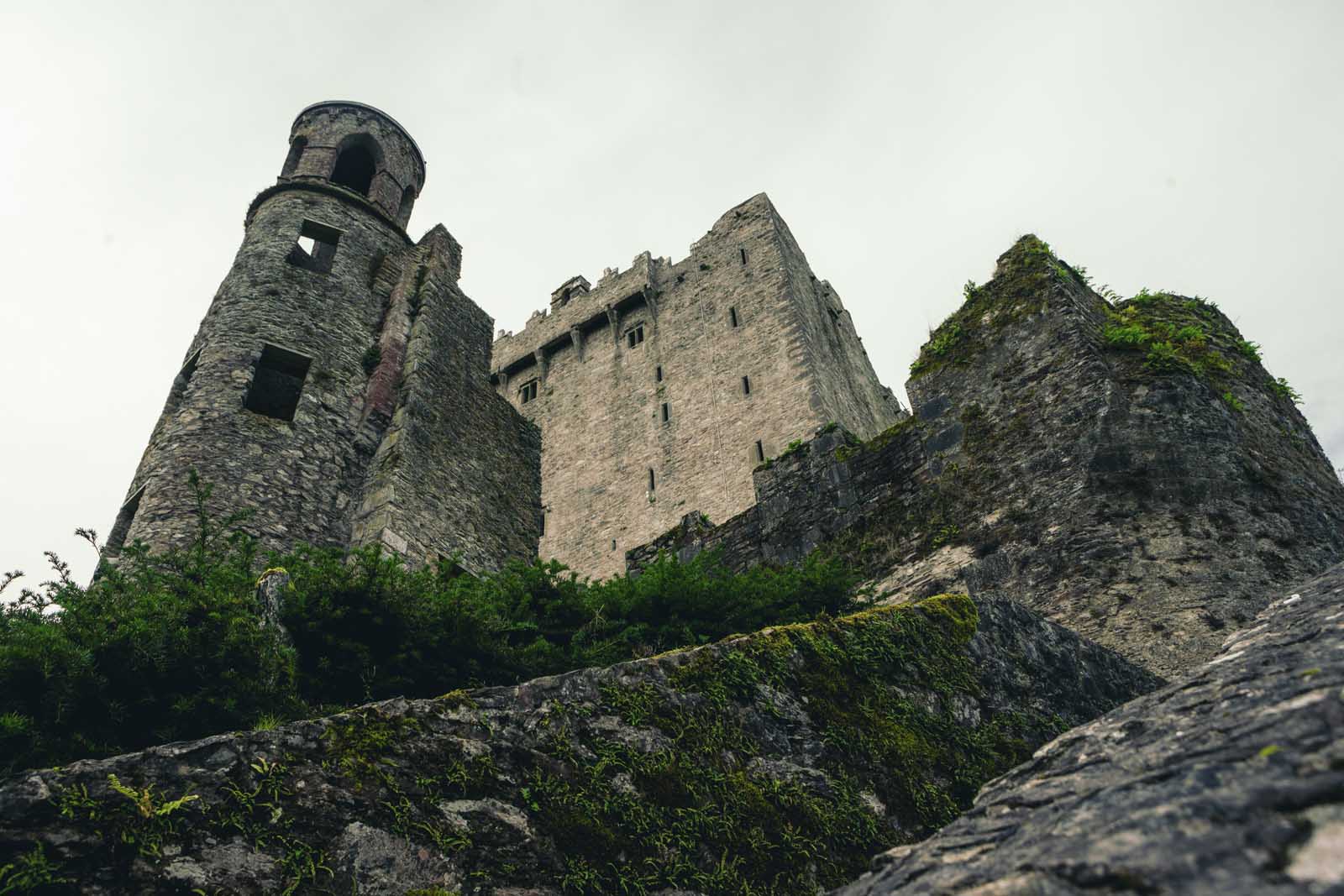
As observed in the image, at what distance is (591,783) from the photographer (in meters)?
2.97

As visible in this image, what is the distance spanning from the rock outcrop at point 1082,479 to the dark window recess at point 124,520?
6.16 metres

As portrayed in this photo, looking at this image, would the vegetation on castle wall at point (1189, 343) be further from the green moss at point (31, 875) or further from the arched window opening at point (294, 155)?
the arched window opening at point (294, 155)

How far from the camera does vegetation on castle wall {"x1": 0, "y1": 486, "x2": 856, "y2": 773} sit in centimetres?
362

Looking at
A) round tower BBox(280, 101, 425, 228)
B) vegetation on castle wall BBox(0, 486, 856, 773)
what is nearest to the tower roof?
round tower BBox(280, 101, 425, 228)

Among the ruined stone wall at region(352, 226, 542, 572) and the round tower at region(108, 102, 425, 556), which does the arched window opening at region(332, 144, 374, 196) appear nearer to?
the round tower at region(108, 102, 425, 556)

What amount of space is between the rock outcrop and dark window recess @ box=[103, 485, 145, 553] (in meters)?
6.16

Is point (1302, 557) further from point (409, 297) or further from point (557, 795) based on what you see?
point (409, 297)

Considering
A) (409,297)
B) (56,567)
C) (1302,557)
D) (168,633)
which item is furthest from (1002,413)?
(409,297)

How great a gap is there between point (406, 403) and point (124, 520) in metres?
3.29

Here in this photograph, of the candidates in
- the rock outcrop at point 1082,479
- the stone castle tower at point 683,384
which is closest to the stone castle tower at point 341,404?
the rock outcrop at point 1082,479

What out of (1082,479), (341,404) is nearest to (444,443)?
(341,404)

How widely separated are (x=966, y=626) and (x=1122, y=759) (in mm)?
2570

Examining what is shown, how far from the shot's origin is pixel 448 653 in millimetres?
5160

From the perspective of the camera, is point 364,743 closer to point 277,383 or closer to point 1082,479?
point 1082,479
